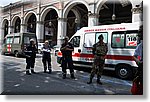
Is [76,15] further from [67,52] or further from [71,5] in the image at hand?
[67,52]

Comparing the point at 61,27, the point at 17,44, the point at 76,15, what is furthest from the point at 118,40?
the point at 61,27

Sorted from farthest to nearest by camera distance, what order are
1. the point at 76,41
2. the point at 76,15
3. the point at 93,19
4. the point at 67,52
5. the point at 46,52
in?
the point at 76,15, the point at 93,19, the point at 76,41, the point at 46,52, the point at 67,52

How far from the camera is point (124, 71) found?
6645mm

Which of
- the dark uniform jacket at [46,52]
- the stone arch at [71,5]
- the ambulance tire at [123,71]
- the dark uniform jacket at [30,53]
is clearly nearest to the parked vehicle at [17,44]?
the dark uniform jacket at [46,52]

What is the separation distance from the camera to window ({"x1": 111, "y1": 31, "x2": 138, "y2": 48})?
6.38 m

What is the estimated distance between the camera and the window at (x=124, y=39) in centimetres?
638

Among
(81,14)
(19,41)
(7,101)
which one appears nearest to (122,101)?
(7,101)

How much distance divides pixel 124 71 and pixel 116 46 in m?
0.83

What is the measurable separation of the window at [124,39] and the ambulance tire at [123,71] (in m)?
0.65

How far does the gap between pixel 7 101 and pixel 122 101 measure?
2108mm

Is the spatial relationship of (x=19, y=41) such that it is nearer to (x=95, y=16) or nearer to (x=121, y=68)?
(x=95, y=16)

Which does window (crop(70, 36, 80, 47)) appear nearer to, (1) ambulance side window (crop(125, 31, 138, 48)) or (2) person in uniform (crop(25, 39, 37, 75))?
(2) person in uniform (crop(25, 39, 37, 75))

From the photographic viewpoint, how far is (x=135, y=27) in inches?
251

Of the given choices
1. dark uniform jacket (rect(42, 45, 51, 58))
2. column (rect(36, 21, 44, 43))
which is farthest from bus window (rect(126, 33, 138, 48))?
column (rect(36, 21, 44, 43))
